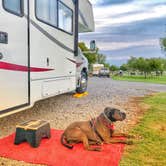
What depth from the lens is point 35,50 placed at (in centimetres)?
455

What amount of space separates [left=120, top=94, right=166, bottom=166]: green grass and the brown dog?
0.28 m

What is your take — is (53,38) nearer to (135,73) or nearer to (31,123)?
(31,123)

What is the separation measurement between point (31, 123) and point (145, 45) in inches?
1346

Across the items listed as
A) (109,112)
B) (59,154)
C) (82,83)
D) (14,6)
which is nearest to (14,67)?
(14,6)

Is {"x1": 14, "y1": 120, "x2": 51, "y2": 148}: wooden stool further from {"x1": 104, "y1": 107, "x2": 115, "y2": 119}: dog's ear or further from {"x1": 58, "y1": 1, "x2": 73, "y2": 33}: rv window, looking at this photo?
{"x1": 58, "y1": 1, "x2": 73, "y2": 33}: rv window

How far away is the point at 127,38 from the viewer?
103 ft

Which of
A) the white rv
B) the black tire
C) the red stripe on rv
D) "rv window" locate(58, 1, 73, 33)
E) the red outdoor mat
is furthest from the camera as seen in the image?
the black tire

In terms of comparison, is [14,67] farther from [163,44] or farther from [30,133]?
[163,44]

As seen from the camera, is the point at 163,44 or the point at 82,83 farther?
the point at 163,44

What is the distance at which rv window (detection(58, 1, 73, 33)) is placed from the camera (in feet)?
18.7

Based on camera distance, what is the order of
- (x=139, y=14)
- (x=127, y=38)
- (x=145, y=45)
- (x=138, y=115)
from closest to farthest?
(x=138, y=115) < (x=139, y=14) < (x=127, y=38) < (x=145, y=45)

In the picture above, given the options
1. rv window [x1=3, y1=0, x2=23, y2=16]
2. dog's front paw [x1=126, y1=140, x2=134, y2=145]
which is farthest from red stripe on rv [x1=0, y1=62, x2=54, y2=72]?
dog's front paw [x1=126, y1=140, x2=134, y2=145]

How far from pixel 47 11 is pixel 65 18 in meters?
1.02

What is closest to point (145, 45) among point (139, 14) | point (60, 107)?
point (139, 14)
